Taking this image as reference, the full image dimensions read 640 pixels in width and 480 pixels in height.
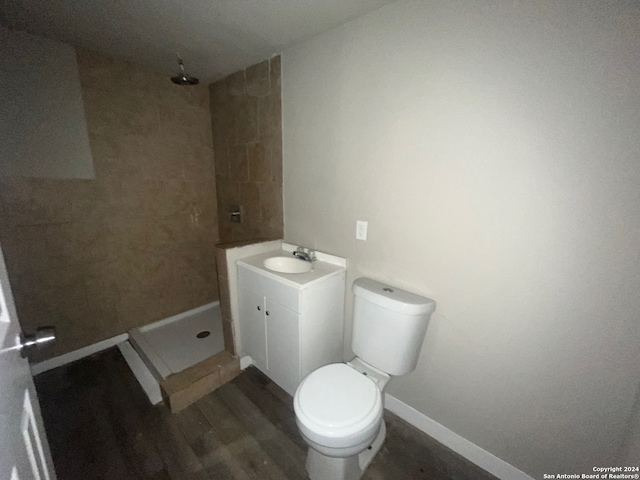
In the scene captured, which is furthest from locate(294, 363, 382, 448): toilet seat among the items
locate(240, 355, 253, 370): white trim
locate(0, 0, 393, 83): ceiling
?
locate(0, 0, 393, 83): ceiling

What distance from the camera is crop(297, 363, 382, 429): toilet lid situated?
40.0 inches

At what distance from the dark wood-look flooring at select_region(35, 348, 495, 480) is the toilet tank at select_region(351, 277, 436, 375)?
47 cm

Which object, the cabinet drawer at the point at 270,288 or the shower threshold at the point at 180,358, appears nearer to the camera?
the cabinet drawer at the point at 270,288

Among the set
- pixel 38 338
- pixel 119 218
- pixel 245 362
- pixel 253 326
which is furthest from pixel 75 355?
pixel 38 338

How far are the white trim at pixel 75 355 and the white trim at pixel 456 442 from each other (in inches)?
84.9

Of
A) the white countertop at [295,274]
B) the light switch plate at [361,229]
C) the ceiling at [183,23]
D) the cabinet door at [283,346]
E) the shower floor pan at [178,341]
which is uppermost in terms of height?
the ceiling at [183,23]

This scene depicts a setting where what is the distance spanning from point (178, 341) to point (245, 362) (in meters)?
0.67

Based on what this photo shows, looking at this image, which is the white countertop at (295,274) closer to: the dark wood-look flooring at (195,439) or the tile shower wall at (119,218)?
the dark wood-look flooring at (195,439)

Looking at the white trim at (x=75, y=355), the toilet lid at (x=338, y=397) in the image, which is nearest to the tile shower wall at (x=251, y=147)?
the toilet lid at (x=338, y=397)

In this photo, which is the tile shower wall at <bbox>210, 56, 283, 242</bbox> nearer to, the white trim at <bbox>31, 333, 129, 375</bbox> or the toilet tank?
the toilet tank

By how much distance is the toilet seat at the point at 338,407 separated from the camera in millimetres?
980

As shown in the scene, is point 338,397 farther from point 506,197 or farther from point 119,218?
point 119,218

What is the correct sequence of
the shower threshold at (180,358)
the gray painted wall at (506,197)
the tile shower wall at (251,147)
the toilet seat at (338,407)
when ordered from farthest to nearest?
the tile shower wall at (251,147) → the shower threshold at (180,358) → the toilet seat at (338,407) → the gray painted wall at (506,197)

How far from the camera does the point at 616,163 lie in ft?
2.74
